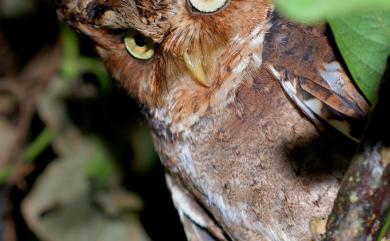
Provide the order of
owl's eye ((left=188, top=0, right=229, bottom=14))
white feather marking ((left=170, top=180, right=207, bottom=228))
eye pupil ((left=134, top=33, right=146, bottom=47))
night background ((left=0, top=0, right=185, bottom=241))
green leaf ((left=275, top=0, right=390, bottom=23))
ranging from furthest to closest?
night background ((left=0, top=0, right=185, bottom=241)), white feather marking ((left=170, top=180, right=207, bottom=228)), eye pupil ((left=134, top=33, right=146, bottom=47)), owl's eye ((left=188, top=0, right=229, bottom=14)), green leaf ((left=275, top=0, right=390, bottom=23))

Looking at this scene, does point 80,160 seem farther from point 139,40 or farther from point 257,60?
point 257,60

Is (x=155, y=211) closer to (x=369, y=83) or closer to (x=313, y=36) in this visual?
(x=313, y=36)

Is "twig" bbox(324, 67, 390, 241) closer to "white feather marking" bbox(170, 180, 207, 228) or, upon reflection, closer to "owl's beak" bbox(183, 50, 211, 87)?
"owl's beak" bbox(183, 50, 211, 87)

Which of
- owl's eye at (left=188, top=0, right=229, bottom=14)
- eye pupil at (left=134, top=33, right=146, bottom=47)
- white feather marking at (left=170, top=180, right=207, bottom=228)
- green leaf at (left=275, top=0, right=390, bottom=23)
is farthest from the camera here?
white feather marking at (left=170, top=180, right=207, bottom=228)

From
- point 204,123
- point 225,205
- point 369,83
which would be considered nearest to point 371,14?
point 369,83

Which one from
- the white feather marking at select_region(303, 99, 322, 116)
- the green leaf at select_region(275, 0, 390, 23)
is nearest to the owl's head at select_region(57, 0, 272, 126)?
the white feather marking at select_region(303, 99, 322, 116)

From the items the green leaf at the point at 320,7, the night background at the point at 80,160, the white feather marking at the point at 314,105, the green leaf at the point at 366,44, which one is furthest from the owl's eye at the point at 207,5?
the night background at the point at 80,160
